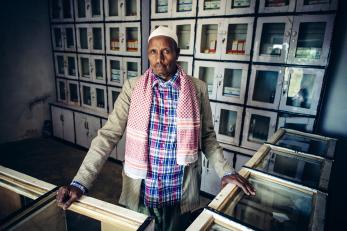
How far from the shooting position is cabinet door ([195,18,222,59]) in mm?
2877


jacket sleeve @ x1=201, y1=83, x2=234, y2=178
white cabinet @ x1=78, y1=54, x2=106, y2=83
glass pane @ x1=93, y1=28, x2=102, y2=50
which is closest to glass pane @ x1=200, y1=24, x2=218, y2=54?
jacket sleeve @ x1=201, y1=83, x2=234, y2=178

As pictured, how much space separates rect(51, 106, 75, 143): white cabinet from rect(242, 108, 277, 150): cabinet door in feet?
11.1

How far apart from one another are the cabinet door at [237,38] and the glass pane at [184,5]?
595mm

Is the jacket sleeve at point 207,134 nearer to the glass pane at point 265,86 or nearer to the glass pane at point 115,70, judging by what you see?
the glass pane at point 265,86

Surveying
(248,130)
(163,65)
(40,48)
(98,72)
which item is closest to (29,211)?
(163,65)

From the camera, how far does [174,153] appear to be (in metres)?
1.46

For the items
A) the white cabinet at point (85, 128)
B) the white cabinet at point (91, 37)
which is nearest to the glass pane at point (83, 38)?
the white cabinet at point (91, 37)

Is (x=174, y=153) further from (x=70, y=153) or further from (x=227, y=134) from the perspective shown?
(x=70, y=153)

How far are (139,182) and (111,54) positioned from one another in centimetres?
302

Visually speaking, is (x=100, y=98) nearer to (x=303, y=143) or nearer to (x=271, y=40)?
(x=271, y=40)

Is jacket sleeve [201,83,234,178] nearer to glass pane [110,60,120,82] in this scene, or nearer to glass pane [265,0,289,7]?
glass pane [265,0,289,7]

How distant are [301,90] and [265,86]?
1.32 feet

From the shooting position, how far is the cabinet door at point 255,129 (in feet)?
9.31

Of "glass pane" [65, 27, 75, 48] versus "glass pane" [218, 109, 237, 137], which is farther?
"glass pane" [65, 27, 75, 48]
